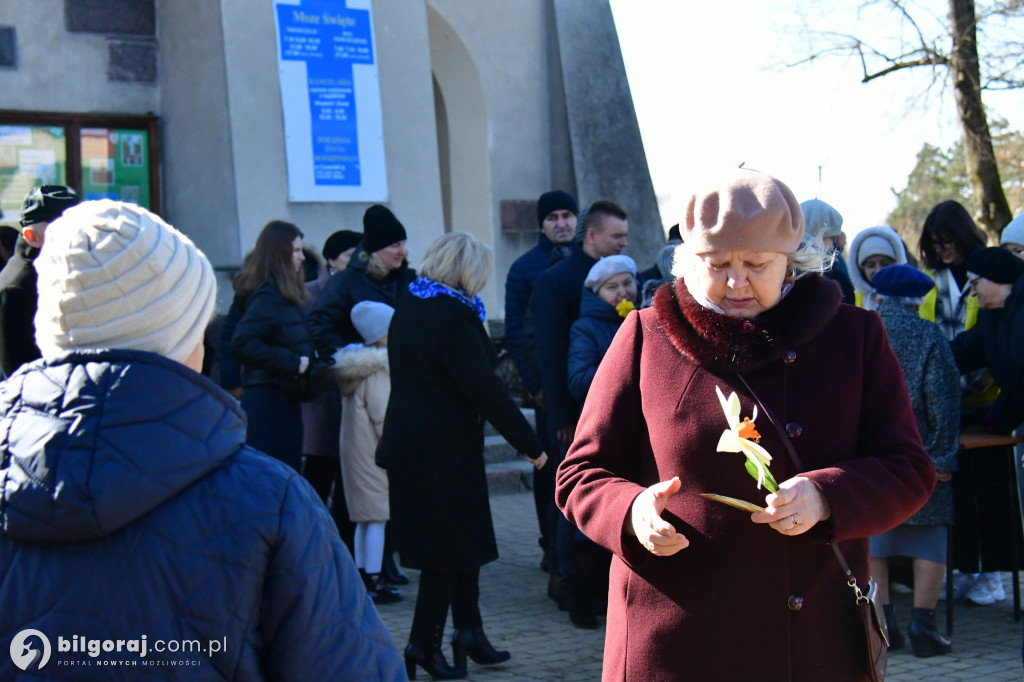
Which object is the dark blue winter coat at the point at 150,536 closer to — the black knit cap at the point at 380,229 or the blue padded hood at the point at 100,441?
the blue padded hood at the point at 100,441

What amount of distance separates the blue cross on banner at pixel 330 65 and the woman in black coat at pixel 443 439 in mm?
4492

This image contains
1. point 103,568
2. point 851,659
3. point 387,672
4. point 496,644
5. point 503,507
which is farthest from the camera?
point 503,507

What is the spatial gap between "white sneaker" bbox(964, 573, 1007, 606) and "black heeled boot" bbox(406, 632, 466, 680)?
313 centimetres

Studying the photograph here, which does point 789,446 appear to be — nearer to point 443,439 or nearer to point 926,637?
point 443,439

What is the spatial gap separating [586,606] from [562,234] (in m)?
2.86

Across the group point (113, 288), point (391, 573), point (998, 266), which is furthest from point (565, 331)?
point (113, 288)

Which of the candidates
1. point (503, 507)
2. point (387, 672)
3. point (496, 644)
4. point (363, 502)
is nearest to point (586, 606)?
point (496, 644)

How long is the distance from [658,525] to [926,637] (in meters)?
3.81

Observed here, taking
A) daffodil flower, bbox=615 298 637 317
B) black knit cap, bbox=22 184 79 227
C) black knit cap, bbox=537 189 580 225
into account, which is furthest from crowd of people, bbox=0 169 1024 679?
black knit cap, bbox=537 189 580 225

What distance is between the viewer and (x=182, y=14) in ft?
31.5

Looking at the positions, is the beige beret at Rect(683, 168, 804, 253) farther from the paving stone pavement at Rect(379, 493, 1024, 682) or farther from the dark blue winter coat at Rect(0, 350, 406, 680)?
the paving stone pavement at Rect(379, 493, 1024, 682)

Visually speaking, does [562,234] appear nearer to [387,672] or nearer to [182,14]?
[182,14]

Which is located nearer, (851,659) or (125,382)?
(125,382)

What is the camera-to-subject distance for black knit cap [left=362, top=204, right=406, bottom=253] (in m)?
6.87
